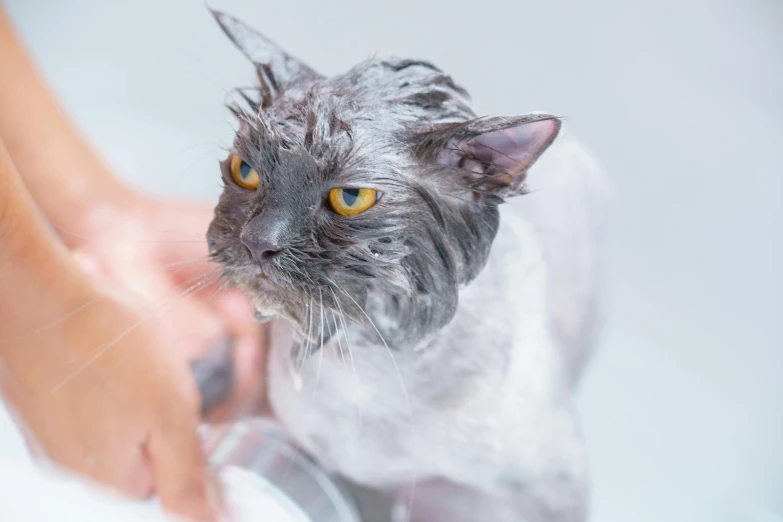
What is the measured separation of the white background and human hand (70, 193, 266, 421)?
0.29 ft

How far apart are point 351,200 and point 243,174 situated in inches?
2.8

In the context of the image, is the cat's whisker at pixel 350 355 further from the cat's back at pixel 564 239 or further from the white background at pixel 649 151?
the white background at pixel 649 151

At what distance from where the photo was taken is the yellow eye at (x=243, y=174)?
0.39m

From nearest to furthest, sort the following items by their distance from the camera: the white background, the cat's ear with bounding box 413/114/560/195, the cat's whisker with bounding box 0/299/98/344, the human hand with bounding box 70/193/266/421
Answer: the cat's ear with bounding box 413/114/560/195 → the cat's whisker with bounding box 0/299/98/344 → the human hand with bounding box 70/193/266/421 → the white background

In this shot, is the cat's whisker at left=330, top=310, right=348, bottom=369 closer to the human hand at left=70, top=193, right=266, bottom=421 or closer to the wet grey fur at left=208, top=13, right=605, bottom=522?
the wet grey fur at left=208, top=13, right=605, bottom=522

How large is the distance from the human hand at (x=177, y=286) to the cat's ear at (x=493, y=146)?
23 centimetres

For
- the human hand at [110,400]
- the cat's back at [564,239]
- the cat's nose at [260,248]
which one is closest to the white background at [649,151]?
the cat's back at [564,239]

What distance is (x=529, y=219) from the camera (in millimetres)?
578

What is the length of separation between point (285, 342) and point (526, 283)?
20 centimetres

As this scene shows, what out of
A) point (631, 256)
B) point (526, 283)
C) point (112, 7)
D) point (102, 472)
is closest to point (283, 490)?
point (102, 472)

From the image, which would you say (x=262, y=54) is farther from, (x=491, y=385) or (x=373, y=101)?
(x=491, y=385)

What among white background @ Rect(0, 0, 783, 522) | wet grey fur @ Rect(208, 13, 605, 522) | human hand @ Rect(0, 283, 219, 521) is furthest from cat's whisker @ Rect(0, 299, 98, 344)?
white background @ Rect(0, 0, 783, 522)

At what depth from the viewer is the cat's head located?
14.3 inches

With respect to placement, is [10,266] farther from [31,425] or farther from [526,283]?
[526,283]
